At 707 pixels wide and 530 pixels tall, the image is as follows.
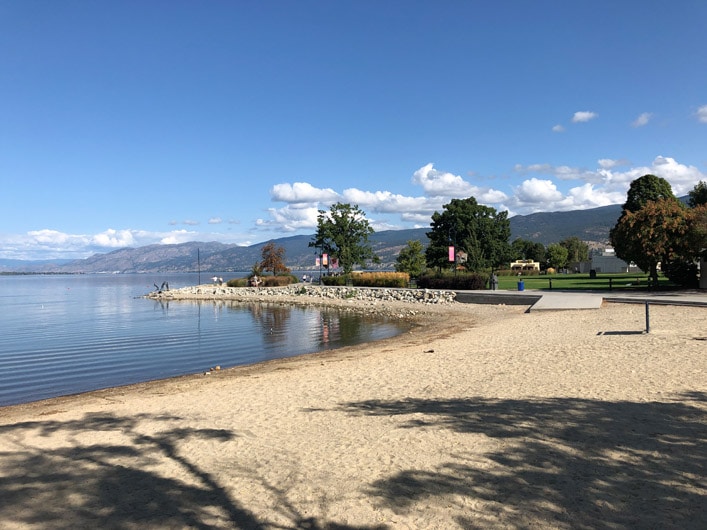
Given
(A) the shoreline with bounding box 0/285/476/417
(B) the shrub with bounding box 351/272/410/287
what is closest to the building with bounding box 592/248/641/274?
(B) the shrub with bounding box 351/272/410/287

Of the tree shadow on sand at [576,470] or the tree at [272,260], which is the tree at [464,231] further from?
the tree shadow on sand at [576,470]

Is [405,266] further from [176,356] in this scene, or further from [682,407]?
[682,407]

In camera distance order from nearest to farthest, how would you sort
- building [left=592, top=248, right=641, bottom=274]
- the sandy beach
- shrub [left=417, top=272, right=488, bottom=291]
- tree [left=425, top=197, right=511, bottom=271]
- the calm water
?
the sandy beach < the calm water < shrub [left=417, top=272, right=488, bottom=291] < tree [left=425, top=197, right=511, bottom=271] < building [left=592, top=248, right=641, bottom=274]

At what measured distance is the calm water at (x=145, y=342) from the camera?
1450 centimetres

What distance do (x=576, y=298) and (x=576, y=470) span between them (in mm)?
23395

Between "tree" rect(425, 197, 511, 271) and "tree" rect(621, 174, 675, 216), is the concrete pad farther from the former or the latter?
"tree" rect(425, 197, 511, 271)

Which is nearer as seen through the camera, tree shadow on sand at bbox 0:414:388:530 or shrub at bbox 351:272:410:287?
tree shadow on sand at bbox 0:414:388:530

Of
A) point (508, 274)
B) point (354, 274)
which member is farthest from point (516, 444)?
point (508, 274)

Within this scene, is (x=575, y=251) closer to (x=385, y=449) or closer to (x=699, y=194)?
(x=699, y=194)

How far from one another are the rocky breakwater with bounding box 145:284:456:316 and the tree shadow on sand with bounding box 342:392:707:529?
75.1ft

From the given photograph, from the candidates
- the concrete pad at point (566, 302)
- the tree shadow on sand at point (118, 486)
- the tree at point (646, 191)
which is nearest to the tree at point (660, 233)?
the concrete pad at point (566, 302)

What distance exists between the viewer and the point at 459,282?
124 feet

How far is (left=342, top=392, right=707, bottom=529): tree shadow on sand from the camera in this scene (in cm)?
427

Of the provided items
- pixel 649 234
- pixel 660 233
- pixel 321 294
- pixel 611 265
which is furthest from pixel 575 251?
pixel 649 234
